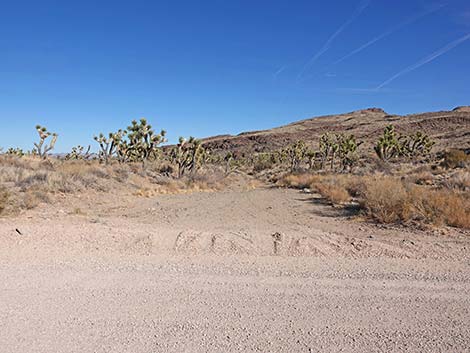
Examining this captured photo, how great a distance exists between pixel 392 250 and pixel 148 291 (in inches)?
190

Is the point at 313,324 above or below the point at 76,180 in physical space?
below

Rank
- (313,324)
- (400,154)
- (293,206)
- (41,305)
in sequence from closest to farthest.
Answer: (313,324) → (41,305) → (293,206) → (400,154)

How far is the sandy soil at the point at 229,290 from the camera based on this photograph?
140 inches

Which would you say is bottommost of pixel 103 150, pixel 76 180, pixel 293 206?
pixel 293 206

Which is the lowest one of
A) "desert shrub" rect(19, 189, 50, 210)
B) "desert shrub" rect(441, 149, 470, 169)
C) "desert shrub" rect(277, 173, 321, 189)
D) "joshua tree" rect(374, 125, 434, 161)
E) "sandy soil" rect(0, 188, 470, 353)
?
"sandy soil" rect(0, 188, 470, 353)

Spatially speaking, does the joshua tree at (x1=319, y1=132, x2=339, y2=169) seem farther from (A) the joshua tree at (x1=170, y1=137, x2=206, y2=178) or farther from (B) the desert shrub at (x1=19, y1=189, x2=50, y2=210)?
(B) the desert shrub at (x1=19, y1=189, x2=50, y2=210)

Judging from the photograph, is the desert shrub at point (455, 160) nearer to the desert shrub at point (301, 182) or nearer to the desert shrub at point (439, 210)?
the desert shrub at point (301, 182)

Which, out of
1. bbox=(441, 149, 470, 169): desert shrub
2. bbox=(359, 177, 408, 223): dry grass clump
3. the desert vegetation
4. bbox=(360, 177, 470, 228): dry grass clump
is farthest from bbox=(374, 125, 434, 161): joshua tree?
bbox=(360, 177, 470, 228): dry grass clump

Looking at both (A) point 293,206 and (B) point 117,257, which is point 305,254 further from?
(A) point 293,206

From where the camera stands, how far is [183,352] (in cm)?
333

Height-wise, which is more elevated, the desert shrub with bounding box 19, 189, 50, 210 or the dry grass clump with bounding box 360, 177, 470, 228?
the desert shrub with bounding box 19, 189, 50, 210

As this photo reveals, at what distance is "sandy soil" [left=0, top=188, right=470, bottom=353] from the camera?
3561 millimetres

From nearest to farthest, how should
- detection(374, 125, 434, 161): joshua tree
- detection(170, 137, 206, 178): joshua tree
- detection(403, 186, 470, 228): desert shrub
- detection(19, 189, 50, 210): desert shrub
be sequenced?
detection(403, 186, 470, 228): desert shrub, detection(19, 189, 50, 210): desert shrub, detection(170, 137, 206, 178): joshua tree, detection(374, 125, 434, 161): joshua tree

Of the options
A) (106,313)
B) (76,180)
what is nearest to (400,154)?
(76,180)
